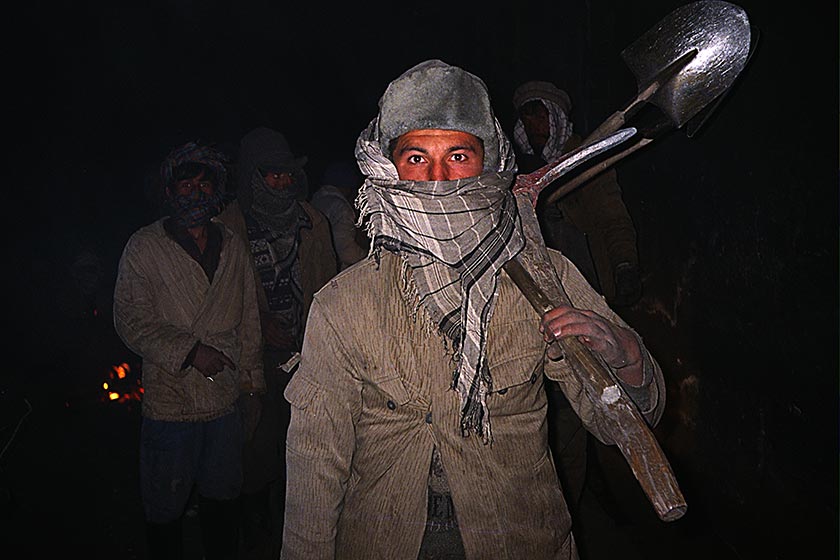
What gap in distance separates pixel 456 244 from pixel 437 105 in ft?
1.29

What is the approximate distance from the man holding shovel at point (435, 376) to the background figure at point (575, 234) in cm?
196

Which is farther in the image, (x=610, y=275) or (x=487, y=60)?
(x=487, y=60)

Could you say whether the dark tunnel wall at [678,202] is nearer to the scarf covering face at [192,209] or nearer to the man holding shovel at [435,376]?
the man holding shovel at [435,376]

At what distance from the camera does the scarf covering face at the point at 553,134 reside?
4.55 m

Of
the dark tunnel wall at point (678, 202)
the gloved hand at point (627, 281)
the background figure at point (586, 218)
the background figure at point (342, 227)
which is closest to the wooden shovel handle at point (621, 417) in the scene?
the dark tunnel wall at point (678, 202)

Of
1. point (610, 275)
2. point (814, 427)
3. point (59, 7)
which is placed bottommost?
point (814, 427)

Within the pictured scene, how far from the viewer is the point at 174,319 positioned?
3.81 metres

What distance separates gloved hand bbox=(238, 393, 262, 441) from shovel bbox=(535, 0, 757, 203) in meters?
2.57

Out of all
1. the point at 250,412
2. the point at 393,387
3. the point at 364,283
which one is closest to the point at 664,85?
the point at 364,283

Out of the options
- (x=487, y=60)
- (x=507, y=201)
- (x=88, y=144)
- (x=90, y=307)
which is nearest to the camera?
(x=507, y=201)

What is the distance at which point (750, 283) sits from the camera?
3645 millimetres

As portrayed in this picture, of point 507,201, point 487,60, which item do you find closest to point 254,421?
point 507,201

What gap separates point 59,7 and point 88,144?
1441 millimetres

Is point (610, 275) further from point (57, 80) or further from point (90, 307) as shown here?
point (57, 80)
